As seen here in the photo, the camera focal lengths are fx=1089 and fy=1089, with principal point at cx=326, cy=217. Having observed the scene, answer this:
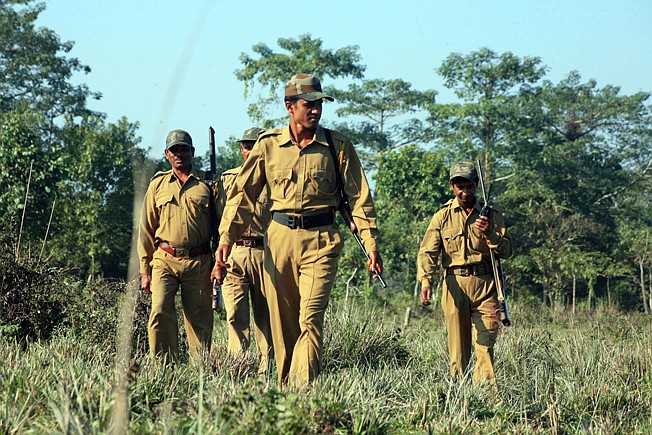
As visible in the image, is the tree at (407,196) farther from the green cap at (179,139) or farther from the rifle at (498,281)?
the green cap at (179,139)

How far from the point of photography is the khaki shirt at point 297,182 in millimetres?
7719

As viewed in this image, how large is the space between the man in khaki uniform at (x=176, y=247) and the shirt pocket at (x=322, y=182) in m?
1.80

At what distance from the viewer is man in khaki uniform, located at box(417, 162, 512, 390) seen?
9.39m

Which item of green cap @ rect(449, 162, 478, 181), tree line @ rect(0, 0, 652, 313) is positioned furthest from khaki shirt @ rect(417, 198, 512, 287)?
tree line @ rect(0, 0, 652, 313)

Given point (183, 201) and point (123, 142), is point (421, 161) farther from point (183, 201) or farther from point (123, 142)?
point (183, 201)

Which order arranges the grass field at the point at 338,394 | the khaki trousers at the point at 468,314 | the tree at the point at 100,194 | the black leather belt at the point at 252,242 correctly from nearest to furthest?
the grass field at the point at 338,394, the khaki trousers at the point at 468,314, the black leather belt at the point at 252,242, the tree at the point at 100,194

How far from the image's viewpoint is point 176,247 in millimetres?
9195

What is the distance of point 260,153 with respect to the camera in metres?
7.91

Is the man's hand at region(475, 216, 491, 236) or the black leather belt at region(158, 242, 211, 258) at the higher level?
the man's hand at region(475, 216, 491, 236)

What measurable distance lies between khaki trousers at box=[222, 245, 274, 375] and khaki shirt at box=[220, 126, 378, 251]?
2.38 metres

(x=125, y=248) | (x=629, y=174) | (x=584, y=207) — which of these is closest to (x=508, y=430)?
(x=125, y=248)

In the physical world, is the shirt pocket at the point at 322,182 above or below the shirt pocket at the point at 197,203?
above

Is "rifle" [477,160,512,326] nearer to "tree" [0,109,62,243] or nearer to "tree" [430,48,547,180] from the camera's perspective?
"tree" [0,109,62,243]

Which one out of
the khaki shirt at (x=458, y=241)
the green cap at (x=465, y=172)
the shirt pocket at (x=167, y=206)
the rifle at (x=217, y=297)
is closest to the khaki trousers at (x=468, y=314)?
the khaki shirt at (x=458, y=241)
